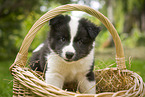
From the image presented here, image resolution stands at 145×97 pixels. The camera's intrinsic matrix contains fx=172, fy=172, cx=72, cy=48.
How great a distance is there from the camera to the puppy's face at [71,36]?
224 cm

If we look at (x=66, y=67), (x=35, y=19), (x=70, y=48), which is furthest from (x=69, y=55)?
(x=35, y=19)

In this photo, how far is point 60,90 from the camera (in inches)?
70.4

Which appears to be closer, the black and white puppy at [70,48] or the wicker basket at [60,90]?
the wicker basket at [60,90]

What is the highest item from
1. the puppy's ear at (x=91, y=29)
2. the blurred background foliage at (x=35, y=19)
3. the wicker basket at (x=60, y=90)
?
the blurred background foliage at (x=35, y=19)

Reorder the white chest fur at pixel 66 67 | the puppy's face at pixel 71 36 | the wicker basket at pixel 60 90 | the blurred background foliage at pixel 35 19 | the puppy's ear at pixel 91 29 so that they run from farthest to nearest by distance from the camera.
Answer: the blurred background foliage at pixel 35 19
the white chest fur at pixel 66 67
the puppy's ear at pixel 91 29
the puppy's face at pixel 71 36
the wicker basket at pixel 60 90

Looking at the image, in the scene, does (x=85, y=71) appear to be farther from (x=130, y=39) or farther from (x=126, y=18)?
(x=126, y=18)

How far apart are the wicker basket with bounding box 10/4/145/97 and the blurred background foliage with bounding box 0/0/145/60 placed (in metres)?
1.87

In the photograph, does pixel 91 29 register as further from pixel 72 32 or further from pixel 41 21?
pixel 41 21

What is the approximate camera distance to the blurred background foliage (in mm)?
5473

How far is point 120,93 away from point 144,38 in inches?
350

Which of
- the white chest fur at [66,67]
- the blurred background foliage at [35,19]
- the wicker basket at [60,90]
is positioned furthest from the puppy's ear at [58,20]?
the blurred background foliage at [35,19]

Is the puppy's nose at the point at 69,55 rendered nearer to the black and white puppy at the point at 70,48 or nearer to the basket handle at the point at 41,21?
the black and white puppy at the point at 70,48

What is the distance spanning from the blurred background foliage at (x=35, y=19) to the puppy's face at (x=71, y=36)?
72.0 inches

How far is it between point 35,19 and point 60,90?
13.1 ft
